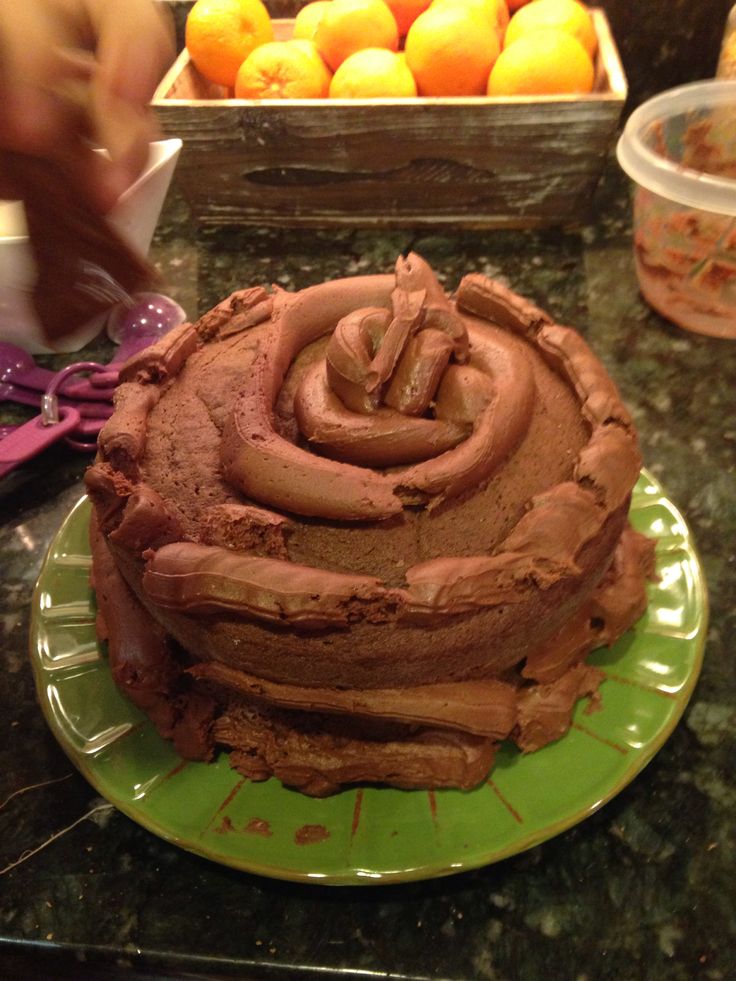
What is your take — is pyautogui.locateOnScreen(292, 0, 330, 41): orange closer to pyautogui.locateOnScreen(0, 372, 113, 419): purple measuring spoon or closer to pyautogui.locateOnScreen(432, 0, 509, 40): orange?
pyautogui.locateOnScreen(432, 0, 509, 40): orange

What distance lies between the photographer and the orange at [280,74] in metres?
1.98

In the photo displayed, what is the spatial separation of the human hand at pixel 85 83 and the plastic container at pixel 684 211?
121 centimetres

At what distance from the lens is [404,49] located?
2131 mm

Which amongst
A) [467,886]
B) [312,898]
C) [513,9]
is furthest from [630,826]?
[513,9]

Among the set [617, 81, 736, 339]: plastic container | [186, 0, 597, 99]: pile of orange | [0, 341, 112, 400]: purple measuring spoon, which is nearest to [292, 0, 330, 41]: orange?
[186, 0, 597, 99]: pile of orange

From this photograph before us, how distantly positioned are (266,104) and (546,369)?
1.18m

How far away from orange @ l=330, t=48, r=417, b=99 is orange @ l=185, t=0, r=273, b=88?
1.06ft

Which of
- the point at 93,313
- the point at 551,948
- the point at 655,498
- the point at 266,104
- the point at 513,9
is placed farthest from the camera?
the point at 513,9

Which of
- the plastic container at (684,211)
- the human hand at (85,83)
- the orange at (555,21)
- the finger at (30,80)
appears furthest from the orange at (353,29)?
the finger at (30,80)

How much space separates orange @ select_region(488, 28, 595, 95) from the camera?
1889 mm

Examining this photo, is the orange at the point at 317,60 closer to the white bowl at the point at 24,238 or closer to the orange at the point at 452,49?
the orange at the point at 452,49

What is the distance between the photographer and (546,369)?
1211 mm

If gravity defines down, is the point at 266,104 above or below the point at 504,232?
above

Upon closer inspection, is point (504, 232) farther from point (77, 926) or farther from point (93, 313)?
point (77, 926)
